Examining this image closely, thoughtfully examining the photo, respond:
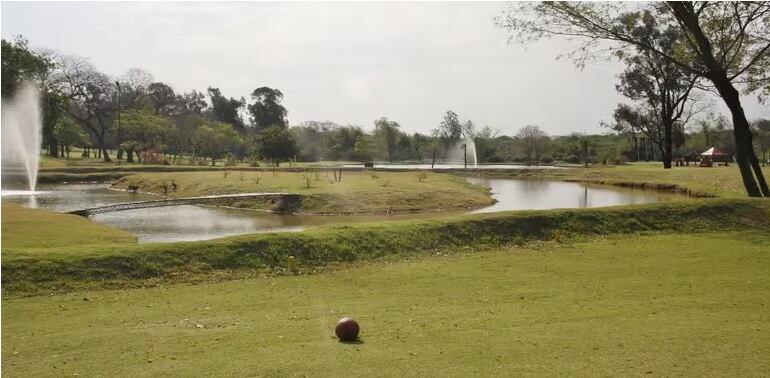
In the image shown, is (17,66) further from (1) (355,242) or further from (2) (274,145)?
(1) (355,242)

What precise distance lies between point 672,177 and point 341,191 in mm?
25634

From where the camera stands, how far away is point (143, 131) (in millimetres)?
76250

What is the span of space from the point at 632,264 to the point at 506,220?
499 centimetres

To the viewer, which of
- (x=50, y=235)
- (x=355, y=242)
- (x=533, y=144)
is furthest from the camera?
(x=533, y=144)

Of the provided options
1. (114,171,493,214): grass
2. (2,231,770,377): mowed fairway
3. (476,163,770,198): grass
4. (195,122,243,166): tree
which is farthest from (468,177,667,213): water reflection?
(195,122,243,166): tree

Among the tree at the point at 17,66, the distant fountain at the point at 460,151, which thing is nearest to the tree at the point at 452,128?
the distant fountain at the point at 460,151

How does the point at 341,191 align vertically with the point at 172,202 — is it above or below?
above

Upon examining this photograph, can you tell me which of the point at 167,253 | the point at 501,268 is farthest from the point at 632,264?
the point at 167,253

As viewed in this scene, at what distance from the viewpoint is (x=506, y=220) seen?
63.2ft

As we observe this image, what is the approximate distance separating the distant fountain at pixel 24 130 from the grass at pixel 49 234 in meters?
26.6

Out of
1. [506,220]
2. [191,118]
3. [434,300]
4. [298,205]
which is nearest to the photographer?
[434,300]

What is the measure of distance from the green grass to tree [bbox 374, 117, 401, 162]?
7846cm

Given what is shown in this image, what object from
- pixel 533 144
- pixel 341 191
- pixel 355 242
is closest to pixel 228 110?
pixel 533 144

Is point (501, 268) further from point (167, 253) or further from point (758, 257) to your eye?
point (167, 253)
